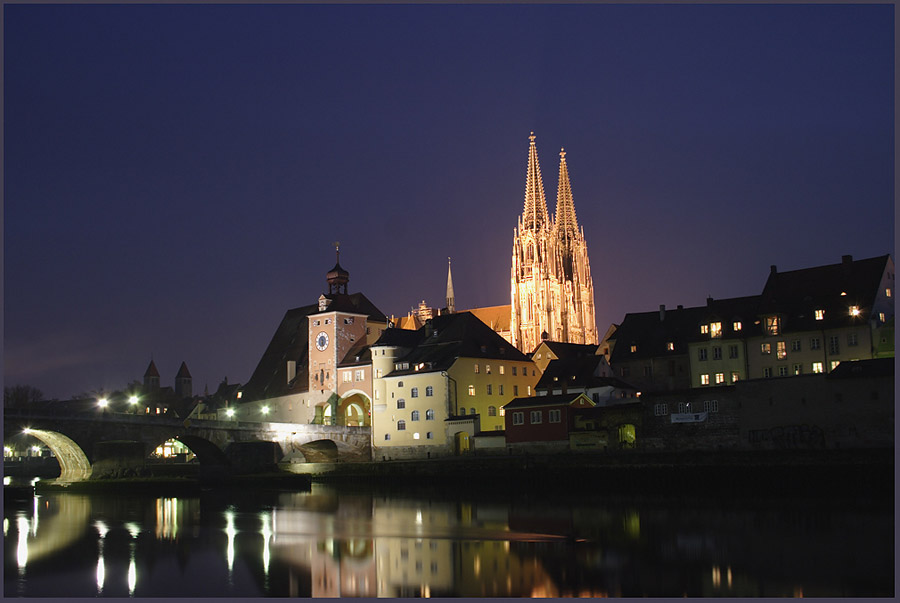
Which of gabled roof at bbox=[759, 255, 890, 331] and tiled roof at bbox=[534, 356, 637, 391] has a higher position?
gabled roof at bbox=[759, 255, 890, 331]

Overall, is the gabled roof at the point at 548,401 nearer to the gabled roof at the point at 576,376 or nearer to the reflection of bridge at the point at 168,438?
the gabled roof at the point at 576,376

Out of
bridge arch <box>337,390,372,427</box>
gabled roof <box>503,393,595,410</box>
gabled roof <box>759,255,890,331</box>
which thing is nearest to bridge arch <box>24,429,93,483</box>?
bridge arch <box>337,390,372,427</box>

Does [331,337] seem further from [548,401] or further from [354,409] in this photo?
[548,401]

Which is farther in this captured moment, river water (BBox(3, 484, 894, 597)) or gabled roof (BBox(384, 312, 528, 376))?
gabled roof (BBox(384, 312, 528, 376))

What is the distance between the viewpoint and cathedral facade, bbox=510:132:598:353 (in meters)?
129

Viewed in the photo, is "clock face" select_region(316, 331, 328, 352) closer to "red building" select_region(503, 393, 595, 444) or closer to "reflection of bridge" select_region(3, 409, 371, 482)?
"reflection of bridge" select_region(3, 409, 371, 482)

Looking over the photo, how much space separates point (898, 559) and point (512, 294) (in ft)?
347

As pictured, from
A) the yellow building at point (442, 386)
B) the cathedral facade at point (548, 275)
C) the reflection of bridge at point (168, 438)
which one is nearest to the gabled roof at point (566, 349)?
the yellow building at point (442, 386)

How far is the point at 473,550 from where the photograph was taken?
3111cm

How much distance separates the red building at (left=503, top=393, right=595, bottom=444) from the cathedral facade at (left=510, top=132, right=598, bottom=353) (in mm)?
61094

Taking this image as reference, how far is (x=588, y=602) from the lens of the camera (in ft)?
72.4

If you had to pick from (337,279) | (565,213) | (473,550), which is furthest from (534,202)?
(473,550)

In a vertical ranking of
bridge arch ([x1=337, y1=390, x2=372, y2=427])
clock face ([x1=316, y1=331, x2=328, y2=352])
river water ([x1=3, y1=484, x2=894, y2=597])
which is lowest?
river water ([x1=3, y1=484, x2=894, y2=597])

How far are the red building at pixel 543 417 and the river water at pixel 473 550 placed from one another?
52.6 ft
